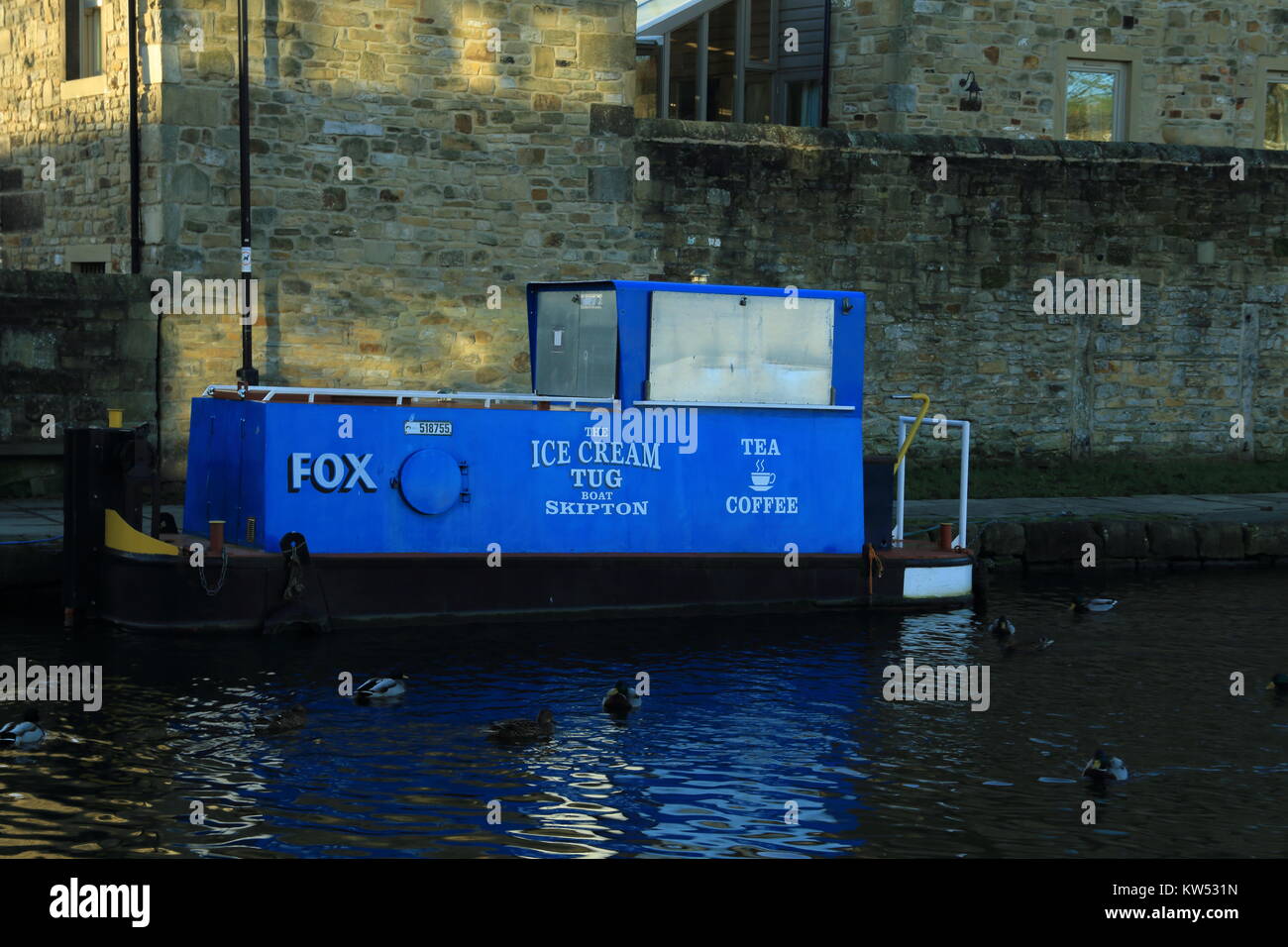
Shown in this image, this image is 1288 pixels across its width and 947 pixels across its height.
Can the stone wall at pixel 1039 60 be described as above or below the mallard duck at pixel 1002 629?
above

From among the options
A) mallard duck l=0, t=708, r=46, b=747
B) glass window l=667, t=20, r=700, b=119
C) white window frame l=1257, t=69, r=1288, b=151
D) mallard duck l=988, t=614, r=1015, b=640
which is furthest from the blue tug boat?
white window frame l=1257, t=69, r=1288, b=151

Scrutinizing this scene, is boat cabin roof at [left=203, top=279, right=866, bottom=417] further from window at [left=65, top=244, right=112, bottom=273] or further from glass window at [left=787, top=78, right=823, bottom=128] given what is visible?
glass window at [left=787, top=78, right=823, bottom=128]

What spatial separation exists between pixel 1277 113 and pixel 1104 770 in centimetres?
1887

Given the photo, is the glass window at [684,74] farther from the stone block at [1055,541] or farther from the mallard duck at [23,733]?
the mallard duck at [23,733]

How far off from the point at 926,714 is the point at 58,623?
6767 mm

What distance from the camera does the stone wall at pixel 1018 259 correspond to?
1988 cm

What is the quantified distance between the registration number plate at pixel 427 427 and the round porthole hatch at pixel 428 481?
15 centimetres

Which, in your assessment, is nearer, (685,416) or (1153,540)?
(685,416)

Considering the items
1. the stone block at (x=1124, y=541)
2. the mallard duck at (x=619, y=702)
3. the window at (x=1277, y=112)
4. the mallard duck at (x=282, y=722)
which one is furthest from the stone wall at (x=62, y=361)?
the window at (x=1277, y=112)

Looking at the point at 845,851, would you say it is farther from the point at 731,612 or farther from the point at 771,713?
the point at 731,612

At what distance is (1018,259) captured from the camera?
21125mm

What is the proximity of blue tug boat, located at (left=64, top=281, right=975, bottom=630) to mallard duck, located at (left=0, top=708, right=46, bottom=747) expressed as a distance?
289 centimetres
